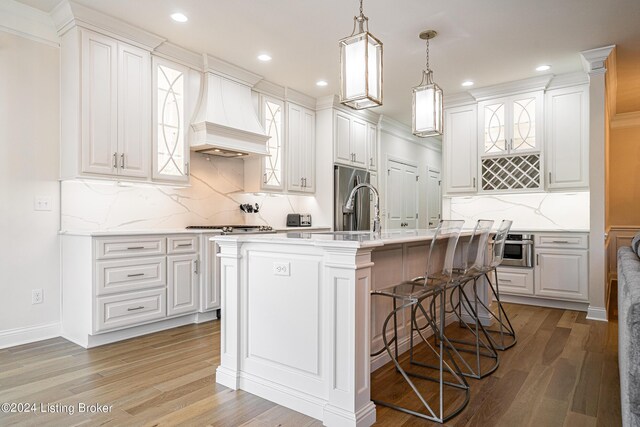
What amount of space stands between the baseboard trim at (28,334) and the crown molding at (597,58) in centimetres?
558

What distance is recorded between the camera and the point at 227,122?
415 cm

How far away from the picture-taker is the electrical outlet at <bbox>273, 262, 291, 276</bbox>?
7.03ft

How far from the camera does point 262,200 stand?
5.14m

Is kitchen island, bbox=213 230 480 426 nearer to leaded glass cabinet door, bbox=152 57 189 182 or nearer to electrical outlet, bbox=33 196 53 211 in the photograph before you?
leaded glass cabinet door, bbox=152 57 189 182

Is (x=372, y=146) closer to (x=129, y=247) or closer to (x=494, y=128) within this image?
(x=494, y=128)

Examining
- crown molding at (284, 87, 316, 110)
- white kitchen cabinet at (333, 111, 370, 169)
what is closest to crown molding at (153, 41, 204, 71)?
crown molding at (284, 87, 316, 110)

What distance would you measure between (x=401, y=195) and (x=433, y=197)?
145 centimetres

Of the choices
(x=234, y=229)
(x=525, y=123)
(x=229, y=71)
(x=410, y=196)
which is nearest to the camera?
(x=234, y=229)

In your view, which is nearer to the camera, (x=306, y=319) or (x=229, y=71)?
(x=306, y=319)

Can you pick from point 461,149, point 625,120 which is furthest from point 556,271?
point 625,120

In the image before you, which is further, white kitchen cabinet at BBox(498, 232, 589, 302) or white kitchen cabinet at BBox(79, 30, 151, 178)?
white kitchen cabinet at BBox(498, 232, 589, 302)

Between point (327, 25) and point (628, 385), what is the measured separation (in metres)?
3.29

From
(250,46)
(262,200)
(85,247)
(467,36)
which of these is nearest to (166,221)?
(85,247)

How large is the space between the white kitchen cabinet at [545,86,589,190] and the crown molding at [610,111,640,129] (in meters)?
2.07
